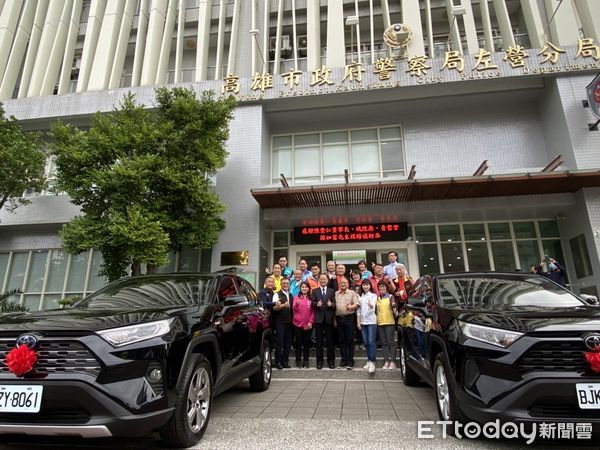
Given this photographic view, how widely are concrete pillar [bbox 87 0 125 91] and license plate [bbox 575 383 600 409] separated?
Result: 1684cm

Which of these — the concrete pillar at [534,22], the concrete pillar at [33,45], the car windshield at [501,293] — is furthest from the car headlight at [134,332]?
the concrete pillar at [33,45]

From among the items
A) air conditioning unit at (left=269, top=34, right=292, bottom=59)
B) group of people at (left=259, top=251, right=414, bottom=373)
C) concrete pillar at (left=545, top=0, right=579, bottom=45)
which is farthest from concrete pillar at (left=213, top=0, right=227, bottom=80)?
concrete pillar at (left=545, top=0, right=579, bottom=45)

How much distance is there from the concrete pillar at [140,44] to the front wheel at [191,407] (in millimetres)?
14515

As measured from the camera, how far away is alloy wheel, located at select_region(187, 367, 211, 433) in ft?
11.6

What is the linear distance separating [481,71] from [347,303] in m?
9.26

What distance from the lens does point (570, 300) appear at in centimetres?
418

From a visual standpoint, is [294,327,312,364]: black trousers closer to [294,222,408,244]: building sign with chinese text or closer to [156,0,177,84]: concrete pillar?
[294,222,408,244]: building sign with chinese text

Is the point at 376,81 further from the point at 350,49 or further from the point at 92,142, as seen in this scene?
the point at 92,142

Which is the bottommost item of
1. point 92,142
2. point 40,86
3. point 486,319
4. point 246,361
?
point 246,361

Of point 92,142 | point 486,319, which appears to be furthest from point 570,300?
point 92,142

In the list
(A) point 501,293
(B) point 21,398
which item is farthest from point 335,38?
(B) point 21,398

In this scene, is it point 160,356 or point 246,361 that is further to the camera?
point 246,361

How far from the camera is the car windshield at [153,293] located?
4.11 meters

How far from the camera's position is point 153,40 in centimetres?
1562
